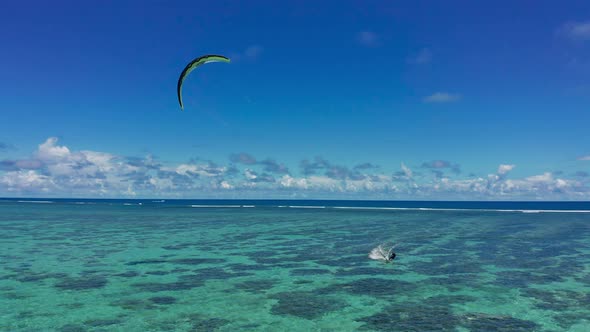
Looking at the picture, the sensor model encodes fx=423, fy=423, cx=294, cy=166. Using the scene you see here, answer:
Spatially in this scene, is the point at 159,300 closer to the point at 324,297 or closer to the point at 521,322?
the point at 324,297

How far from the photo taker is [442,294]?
18672mm

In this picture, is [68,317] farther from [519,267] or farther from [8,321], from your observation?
[519,267]

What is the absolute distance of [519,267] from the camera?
989 inches

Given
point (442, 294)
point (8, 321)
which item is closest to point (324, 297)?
point (442, 294)

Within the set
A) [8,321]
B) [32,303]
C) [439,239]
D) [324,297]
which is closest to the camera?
[8,321]

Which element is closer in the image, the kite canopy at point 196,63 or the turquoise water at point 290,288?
the turquoise water at point 290,288

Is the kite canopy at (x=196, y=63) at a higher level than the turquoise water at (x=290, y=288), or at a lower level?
higher

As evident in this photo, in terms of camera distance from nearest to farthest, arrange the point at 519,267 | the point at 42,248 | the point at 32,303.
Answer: the point at 32,303 < the point at 519,267 < the point at 42,248

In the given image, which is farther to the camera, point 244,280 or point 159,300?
point 244,280

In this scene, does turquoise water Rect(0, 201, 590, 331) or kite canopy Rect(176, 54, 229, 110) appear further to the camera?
kite canopy Rect(176, 54, 229, 110)

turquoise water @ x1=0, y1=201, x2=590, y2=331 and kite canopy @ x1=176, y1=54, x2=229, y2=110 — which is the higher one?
kite canopy @ x1=176, y1=54, x2=229, y2=110

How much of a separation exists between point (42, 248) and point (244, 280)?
2047 cm

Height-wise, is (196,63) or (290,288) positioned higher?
(196,63)

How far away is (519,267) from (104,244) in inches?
1228
